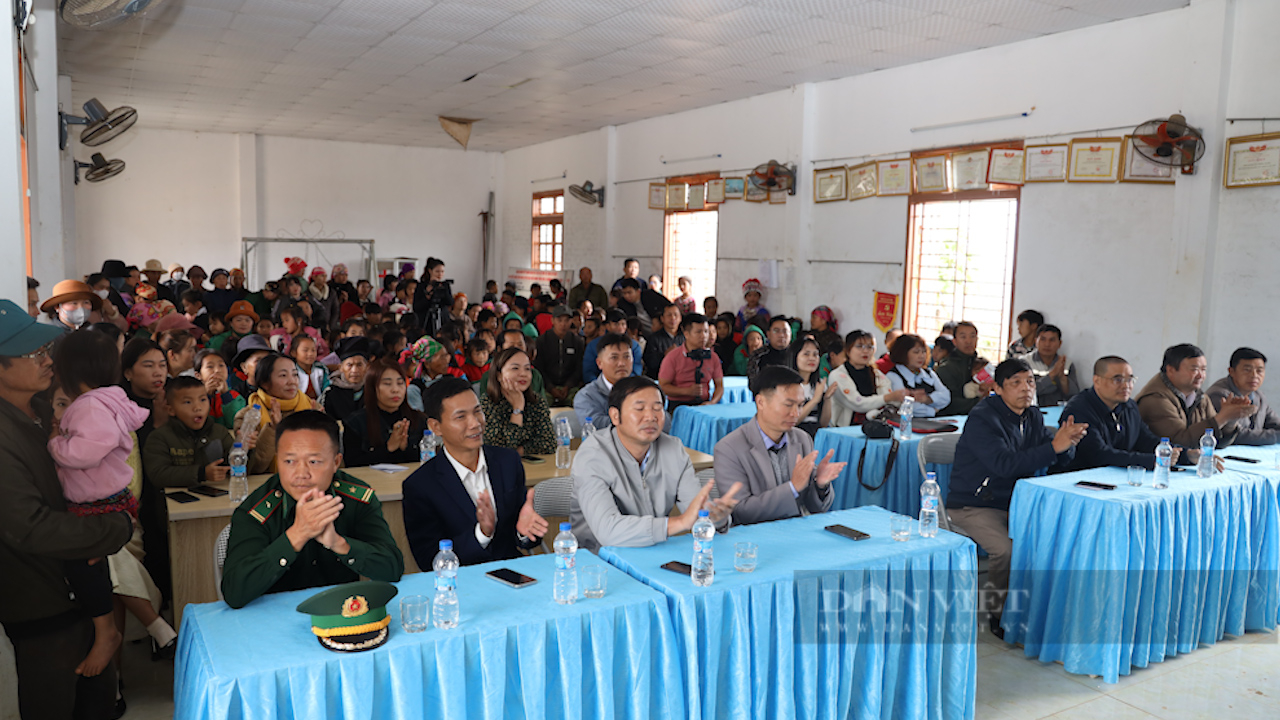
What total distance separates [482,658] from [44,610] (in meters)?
1.43

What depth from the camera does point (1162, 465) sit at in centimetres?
395

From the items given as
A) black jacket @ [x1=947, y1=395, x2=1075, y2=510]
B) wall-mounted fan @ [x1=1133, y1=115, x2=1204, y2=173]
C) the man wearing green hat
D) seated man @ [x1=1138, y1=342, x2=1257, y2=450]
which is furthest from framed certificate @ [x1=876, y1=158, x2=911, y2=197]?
the man wearing green hat

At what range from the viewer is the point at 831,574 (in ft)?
9.16

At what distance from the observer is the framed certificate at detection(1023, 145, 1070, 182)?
7.14 m

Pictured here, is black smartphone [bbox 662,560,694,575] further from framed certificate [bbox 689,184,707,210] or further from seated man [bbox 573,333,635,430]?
framed certificate [bbox 689,184,707,210]

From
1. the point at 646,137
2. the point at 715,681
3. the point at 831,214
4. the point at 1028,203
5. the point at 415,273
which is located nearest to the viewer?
the point at 715,681

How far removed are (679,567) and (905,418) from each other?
3.02 meters

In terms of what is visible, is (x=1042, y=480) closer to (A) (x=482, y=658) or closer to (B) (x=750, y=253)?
(A) (x=482, y=658)

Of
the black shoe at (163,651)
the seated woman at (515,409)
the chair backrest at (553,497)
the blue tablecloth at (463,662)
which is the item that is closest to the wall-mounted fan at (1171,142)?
the seated woman at (515,409)

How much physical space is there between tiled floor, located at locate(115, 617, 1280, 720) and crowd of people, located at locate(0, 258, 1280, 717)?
17cm

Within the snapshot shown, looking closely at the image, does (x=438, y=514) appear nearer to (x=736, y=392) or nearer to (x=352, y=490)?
(x=352, y=490)

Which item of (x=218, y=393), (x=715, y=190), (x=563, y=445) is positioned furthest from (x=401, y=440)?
(x=715, y=190)

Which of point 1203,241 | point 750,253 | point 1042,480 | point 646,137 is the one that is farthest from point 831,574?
point 646,137

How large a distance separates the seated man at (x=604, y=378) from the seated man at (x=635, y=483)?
1.78 metres
